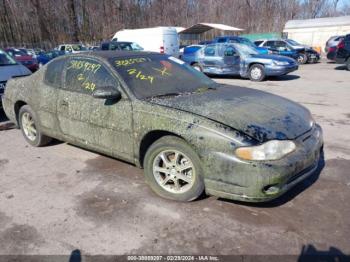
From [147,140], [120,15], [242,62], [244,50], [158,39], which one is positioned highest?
[120,15]

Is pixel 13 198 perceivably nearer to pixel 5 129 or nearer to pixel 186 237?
pixel 186 237

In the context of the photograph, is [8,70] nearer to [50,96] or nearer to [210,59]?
[50,96]

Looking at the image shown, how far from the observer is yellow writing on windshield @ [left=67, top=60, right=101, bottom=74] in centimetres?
412

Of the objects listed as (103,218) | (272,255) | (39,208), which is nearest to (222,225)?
(272,255)

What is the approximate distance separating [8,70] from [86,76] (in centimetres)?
449

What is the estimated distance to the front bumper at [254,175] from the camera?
291 cm

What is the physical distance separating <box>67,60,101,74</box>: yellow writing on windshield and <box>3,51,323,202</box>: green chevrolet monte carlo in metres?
0.01

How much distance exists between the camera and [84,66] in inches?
169

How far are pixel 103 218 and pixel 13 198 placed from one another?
122 centimetres

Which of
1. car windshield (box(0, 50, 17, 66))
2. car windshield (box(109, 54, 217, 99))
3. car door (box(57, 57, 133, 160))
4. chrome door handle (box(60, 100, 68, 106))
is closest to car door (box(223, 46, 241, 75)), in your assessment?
car windshield (box(0, 50, 17, 66))

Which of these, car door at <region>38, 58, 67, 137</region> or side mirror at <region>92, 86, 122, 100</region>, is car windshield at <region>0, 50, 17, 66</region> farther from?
side mirror at <region>92, 86, 122, 100</region>

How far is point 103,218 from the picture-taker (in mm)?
3236

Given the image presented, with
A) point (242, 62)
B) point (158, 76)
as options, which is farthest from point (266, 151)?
point (242, 62)

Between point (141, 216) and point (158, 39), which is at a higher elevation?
point (158, 39)
